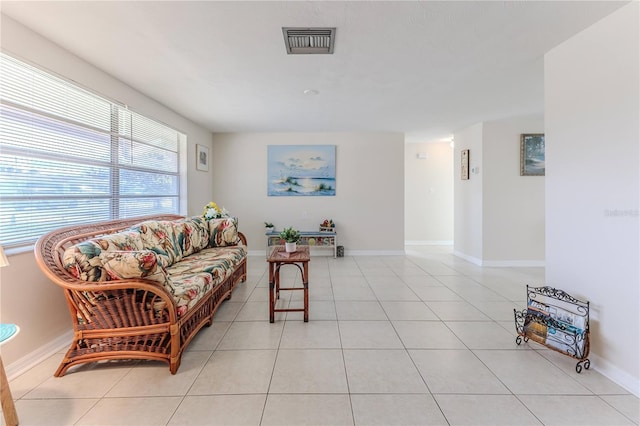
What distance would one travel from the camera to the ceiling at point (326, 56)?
180cm

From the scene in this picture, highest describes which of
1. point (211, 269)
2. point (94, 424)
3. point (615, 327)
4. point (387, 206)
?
point (387, 206)

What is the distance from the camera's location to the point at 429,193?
6.93 m

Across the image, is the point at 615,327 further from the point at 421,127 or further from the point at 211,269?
the point at 421,127

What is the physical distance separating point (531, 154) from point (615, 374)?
3.86m

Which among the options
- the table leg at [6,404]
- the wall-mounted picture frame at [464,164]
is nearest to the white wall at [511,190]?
the wall-mounted picture frame at [464,164]

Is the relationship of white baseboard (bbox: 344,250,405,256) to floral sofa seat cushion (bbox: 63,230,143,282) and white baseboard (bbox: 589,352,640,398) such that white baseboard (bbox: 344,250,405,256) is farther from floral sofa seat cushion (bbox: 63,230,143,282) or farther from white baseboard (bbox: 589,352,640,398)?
floral sofa seat cushion (bbox: 63,230,143,282)

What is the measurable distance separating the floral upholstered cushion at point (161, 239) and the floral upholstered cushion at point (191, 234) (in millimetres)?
82

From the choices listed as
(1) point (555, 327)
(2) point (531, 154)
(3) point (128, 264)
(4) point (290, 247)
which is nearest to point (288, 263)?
(4) point (290, 247)

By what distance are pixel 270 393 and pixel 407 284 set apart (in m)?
2.57

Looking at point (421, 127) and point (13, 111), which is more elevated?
point (421, 127)

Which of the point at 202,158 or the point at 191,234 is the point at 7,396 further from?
the point at 202,158

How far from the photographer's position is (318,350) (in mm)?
2084

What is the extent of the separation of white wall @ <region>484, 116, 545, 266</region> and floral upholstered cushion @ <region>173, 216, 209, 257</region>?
4.49 m

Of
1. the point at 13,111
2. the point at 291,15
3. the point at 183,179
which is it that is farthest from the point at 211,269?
the point at 183,179
